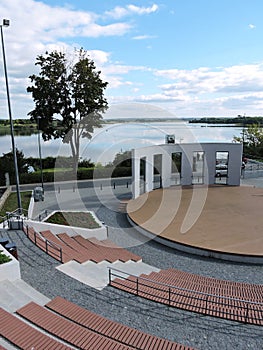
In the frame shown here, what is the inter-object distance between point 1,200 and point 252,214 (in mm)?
13787

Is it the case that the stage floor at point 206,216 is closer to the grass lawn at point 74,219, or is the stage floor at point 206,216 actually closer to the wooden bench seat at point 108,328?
the grass lawn at point 74,219

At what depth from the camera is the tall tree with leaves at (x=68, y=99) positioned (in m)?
23.5

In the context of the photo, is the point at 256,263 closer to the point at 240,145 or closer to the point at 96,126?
the point at 240,145

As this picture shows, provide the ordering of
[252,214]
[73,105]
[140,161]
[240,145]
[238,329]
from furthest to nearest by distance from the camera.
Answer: [73,105] → [240,145] → [140,161] → [252,214] → [238,329]

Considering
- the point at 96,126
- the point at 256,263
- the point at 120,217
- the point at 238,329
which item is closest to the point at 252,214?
the point at 256,263

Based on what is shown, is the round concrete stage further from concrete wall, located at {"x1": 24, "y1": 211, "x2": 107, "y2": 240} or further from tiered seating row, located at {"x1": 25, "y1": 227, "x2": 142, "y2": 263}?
tiered seating row, located at {"x1": 25, "y1": 227, "x2": 142, "y2": 263}

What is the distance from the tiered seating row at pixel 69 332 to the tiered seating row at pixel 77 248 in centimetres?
281

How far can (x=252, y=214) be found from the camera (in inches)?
585

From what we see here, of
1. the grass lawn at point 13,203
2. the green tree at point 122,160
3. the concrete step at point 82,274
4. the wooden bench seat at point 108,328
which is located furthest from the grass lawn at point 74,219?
the green tree at point 122,160

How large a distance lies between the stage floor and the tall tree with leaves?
978 cm

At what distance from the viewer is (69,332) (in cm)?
554

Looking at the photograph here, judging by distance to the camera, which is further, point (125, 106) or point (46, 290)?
point (125, 106)

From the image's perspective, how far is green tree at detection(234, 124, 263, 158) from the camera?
3991 centimetres

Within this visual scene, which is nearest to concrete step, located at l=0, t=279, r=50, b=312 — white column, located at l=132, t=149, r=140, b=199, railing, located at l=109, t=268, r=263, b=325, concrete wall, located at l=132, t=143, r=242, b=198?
railing, located at l=109, t=268, r=263, b=325
